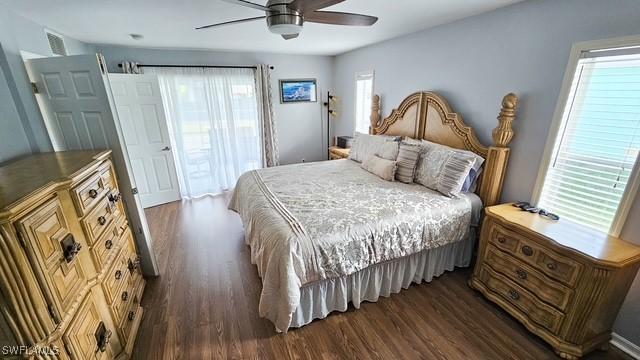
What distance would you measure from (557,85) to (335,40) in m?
2.52

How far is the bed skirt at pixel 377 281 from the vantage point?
1904 mm

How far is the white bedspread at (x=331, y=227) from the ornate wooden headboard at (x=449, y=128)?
308 millimetres

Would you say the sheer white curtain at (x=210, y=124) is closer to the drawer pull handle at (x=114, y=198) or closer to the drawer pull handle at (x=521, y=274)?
the drawer pull handle at (x=114, y=198)

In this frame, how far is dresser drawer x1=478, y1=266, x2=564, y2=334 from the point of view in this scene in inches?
66.6

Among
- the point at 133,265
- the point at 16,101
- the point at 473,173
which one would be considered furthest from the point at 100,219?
the point at 473,173

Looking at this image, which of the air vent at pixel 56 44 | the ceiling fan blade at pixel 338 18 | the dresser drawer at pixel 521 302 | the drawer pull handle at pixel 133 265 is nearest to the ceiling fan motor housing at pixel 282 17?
the ceiling fan blade at pixel 338 18

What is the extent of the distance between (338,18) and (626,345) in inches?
114

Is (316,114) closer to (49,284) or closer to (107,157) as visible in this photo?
(107,157)

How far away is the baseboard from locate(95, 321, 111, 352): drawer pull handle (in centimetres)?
313

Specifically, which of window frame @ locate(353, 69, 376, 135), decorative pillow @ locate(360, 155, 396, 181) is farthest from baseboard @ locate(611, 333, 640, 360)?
window frame @ locate(353, 69, 376, 135)

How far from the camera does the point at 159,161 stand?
3.96 metres

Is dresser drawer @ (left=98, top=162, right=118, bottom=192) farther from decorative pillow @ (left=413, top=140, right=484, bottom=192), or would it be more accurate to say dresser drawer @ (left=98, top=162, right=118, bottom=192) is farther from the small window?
the small window

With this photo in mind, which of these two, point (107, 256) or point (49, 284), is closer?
point (49, 284)

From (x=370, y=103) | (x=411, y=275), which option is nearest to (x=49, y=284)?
(x=411, y=275)
